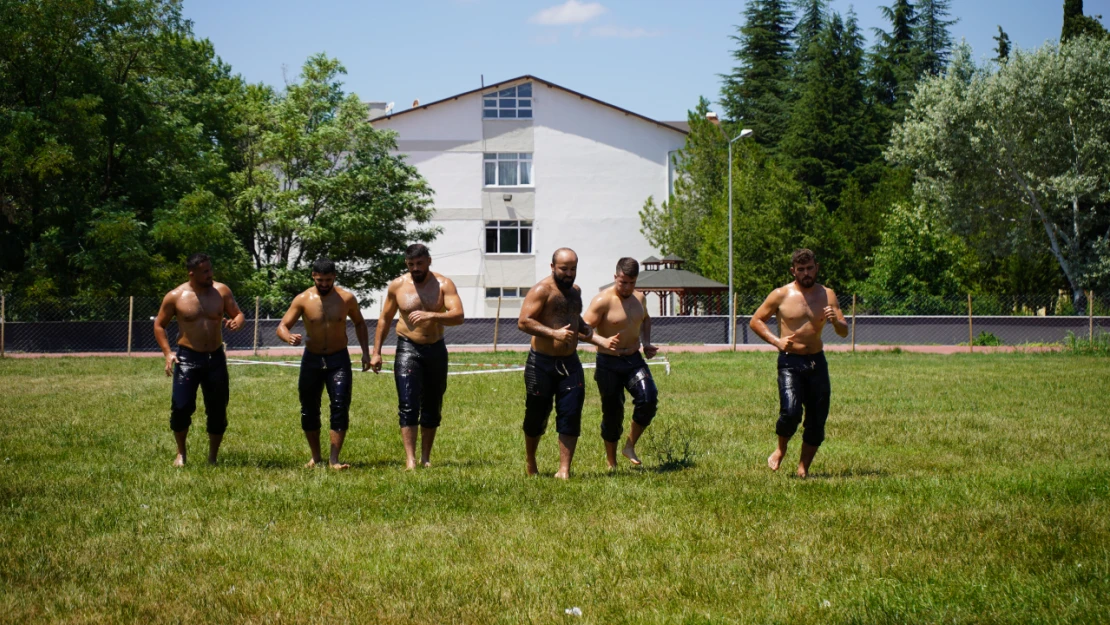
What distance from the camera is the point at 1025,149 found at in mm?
42406

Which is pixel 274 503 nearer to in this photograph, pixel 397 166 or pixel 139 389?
pixel 139 389

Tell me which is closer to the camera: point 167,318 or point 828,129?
point 167,318

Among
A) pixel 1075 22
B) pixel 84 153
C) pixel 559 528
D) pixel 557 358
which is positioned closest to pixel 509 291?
pixel 84 153

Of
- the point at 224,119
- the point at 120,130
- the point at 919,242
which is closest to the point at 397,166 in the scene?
the point at 224,119

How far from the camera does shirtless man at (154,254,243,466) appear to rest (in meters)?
9.99

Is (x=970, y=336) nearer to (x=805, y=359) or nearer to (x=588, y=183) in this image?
(x=588, y=183)

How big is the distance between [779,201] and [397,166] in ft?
51.8

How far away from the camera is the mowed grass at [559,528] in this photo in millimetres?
5227

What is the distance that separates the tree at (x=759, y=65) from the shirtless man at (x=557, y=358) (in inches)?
2313

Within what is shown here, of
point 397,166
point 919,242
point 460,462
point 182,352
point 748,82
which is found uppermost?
point 748,82

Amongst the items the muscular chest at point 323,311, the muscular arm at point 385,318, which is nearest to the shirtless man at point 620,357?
the muscular arm at point 385,318

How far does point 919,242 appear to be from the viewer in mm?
46500

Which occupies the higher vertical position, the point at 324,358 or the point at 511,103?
the point at 511,103

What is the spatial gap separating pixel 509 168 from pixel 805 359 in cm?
4535
